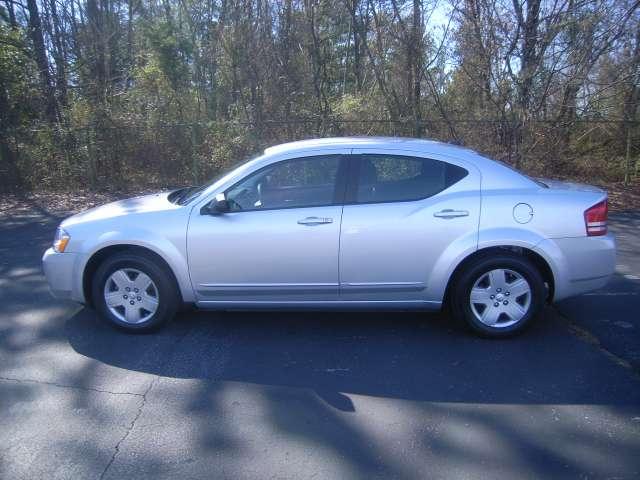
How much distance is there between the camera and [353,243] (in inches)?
181

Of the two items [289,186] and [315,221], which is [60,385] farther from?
[289,186]

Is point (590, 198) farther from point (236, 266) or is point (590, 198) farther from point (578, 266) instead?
point (236, 266)

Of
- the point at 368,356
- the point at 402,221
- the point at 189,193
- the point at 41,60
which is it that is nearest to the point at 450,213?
the point at 402,221

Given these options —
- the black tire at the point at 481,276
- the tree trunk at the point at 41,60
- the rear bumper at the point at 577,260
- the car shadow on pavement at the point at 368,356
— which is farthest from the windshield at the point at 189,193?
the tree trunk at the point at 41,60

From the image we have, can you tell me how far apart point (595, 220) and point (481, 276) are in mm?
1014

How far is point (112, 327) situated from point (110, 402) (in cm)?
126

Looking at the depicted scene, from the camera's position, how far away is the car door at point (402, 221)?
457 centimetres

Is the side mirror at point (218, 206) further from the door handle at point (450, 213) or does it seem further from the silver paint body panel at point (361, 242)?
the door handle at point (450, 213)

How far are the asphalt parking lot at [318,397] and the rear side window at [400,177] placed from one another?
1182 millimetres

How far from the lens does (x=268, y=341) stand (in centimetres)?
475

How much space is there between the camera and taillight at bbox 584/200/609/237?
4.61 metres

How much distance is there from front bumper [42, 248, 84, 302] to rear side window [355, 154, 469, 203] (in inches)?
95.9

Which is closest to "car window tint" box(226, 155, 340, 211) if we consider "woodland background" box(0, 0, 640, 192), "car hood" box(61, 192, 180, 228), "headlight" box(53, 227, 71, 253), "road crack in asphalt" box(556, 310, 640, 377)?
"car hood" box(61, 192, 180, 228)

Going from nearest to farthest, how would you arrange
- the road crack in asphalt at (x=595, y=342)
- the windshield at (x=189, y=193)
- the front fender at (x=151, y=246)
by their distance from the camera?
1. the road crack in asphalt at (x=595, y=342)
2. the front fender at (x=151, y=246)
3. the windshield at (x=189, y=193)
